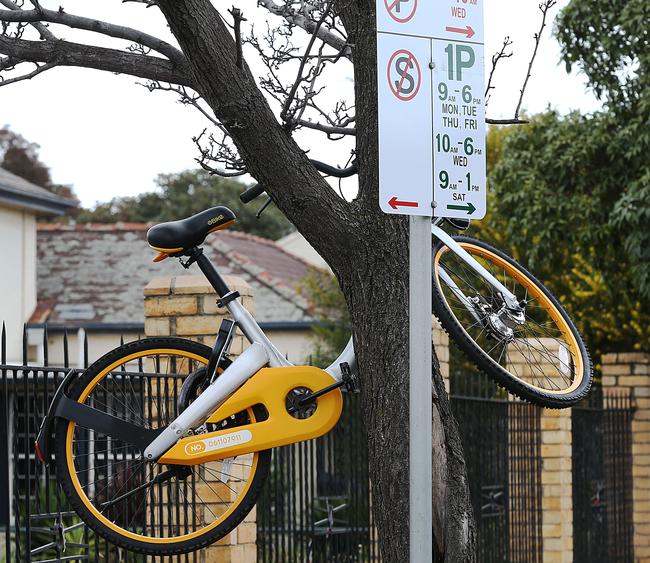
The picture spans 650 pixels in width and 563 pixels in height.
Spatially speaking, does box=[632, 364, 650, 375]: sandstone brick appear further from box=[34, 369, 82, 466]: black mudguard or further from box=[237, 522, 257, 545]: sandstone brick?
box=[34, 369, 82, 466]: black mudguard

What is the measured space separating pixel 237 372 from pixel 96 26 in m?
1.74

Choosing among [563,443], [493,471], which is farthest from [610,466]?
[493,471]

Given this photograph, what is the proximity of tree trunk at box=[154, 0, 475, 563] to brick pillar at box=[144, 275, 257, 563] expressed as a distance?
6.29 ft

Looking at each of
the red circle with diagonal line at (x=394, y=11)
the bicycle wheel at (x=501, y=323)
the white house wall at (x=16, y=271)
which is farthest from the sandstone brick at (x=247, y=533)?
the white house wall at (x=16, y=271)

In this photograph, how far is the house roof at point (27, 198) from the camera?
1989 cm

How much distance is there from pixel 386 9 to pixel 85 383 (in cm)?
187

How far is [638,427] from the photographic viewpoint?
12.7 meters

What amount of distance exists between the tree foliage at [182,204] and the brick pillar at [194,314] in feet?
128

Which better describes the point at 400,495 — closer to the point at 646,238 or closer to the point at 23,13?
the point at 23,13

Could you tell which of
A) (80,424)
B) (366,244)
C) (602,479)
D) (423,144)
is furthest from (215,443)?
(602,479)

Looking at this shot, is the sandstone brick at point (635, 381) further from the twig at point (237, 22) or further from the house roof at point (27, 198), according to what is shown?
the house roof at point (27, 198)

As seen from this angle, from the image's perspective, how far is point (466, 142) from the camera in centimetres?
354

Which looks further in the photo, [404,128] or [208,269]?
[208,269]

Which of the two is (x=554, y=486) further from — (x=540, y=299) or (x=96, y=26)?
(x=96, y=26)
